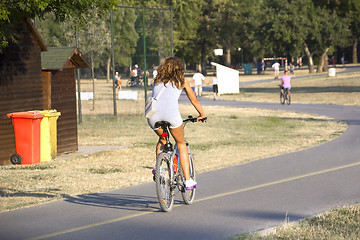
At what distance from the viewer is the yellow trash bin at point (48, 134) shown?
13797mm

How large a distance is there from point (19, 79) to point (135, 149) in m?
3.31

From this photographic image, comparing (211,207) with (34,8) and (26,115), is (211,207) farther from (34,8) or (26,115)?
(26,115)

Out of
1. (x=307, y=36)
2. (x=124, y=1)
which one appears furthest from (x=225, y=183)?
(x=307, y=36)

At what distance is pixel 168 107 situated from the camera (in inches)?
313

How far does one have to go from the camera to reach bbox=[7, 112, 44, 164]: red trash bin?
1328cm

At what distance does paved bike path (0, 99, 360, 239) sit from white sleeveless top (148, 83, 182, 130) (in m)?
1.11

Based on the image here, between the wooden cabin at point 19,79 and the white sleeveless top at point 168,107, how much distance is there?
6296 mm

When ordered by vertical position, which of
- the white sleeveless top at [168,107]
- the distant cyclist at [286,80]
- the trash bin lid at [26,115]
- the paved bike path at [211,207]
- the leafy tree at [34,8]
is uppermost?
the leafy tree at [34,8]

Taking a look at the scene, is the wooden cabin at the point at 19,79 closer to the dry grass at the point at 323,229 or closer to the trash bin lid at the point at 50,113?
the trash bin lid at the point at 50,113

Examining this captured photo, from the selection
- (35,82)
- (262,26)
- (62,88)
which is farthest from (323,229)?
(262,26)

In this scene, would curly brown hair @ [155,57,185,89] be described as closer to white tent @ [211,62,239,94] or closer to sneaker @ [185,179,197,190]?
sneaker @ [185,179,197,190]

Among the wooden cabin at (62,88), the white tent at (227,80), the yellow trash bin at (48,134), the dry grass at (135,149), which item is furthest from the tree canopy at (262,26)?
the yellow trash bin at (48,134)

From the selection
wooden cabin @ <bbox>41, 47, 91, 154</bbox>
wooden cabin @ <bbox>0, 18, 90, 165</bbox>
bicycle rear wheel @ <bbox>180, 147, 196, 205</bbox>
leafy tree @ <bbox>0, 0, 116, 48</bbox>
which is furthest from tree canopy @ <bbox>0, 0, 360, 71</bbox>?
bicycle rear wheel @ <bbox>180, 147, 196, 205</bbox>

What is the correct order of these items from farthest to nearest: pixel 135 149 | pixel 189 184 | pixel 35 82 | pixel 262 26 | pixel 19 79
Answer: pixel 262 26 → pixel 135 149 → pixel 35 82 → pixel 19 79 → pixel 189 184
